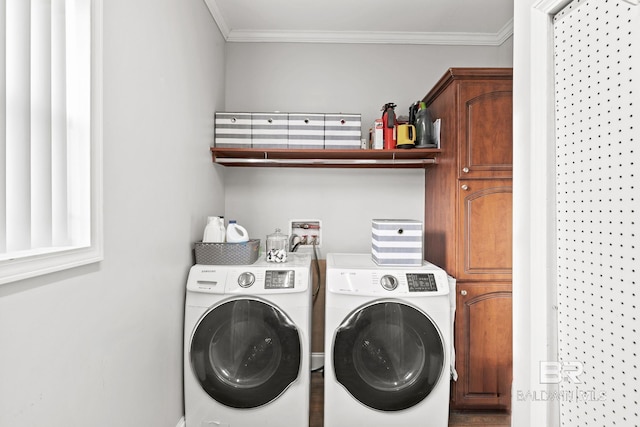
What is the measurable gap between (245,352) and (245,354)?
0.04ft

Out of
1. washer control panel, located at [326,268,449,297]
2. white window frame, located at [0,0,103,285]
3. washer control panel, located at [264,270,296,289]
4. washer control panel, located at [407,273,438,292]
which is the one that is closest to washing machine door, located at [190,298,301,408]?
washer control panel, located at [264,270,296,289]

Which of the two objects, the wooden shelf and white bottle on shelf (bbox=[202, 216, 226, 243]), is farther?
the wooden shelf

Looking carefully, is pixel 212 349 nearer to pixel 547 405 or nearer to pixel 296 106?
pixel 547 405

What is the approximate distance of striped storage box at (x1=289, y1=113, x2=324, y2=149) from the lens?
2.19 m

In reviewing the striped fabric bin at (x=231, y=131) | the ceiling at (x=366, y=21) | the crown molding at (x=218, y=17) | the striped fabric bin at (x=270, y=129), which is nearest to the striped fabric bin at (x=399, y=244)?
the striped fabric bin at (x=270, y=129)

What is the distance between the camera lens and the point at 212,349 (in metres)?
1.75

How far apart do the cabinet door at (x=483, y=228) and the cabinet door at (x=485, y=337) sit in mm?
113

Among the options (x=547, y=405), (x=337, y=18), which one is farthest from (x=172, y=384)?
(x=337, y=18)

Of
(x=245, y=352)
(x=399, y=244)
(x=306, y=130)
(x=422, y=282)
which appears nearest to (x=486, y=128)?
(x=399, y=244)

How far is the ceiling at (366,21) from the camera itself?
2.18m

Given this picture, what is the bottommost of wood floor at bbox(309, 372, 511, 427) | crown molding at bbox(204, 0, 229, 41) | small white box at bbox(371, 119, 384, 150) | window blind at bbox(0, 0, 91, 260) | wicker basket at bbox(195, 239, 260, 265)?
wood floor at bbox(309, 372, 511, 427)

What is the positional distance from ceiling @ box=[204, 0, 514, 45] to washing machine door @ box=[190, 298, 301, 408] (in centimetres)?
198

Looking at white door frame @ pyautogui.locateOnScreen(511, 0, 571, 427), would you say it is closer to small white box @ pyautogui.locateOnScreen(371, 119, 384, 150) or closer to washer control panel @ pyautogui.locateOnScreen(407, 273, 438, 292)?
washer control panel @ pyautogui.locateOnScreen(407, 273, 438, 292)

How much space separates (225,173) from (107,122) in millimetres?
1421
